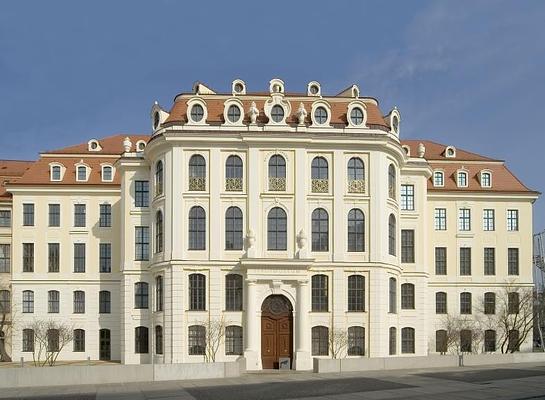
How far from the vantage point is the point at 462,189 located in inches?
2392

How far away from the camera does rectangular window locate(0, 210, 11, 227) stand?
61719 millimetres

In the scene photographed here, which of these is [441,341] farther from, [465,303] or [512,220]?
[512,220]

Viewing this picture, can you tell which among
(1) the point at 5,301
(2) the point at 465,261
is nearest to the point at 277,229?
(2) the point at 465,261

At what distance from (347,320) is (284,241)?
6275mm

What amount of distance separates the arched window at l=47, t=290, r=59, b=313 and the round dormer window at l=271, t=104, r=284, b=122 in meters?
21.8

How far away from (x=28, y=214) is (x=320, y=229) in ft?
78.1

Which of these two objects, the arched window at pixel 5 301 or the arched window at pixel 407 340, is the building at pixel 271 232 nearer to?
the arched window at pixel 407 340

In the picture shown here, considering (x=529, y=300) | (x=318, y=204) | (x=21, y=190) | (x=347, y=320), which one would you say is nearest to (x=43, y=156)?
(x=21, y=190)

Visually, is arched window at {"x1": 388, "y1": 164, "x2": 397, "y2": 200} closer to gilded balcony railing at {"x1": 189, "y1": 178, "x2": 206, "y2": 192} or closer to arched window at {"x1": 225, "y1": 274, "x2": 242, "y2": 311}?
arched window at {"x1": 225, "y1": 274, "x2": 242, "y2": 311}

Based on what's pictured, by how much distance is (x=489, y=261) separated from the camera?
198 feet

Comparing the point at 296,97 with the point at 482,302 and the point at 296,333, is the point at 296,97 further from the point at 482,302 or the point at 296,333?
the point at 482,302

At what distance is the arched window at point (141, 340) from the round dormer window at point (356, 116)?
1954 centimetres

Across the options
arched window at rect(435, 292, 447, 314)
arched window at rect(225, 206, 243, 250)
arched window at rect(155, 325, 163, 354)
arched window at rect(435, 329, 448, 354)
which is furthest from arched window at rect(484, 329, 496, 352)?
arched window at rect(155, 325, 163, 354)

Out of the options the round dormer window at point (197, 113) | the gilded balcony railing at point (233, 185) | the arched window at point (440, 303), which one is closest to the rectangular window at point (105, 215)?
the round dormer window at point (197, 113)
